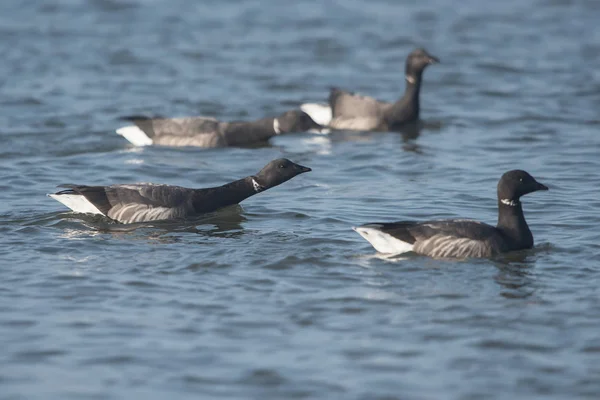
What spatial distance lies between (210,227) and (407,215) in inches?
91.6

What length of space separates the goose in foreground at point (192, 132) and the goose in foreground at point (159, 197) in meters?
4.49

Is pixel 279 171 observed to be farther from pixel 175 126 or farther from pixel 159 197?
pixel 175 126

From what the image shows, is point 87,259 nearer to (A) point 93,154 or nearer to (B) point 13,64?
(A) point 93,154

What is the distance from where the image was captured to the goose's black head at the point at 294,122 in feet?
59.5

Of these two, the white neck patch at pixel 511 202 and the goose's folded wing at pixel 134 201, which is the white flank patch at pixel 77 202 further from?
the white neck patch at pixel 511 202

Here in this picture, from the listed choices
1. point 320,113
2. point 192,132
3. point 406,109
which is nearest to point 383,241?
point 192,132

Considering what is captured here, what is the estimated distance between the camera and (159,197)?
12.6 meters

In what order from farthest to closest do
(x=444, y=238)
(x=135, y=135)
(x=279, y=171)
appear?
(x=135, y=135) → (x=279, y=171) → (x=444, y=238)

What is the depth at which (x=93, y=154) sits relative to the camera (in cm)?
1684

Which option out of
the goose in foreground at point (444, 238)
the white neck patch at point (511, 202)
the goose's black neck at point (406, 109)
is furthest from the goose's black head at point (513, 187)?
the goose's black neck at point (406, 109)

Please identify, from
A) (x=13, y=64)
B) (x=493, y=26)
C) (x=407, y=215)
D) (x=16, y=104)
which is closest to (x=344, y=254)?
(x=407, y=215)

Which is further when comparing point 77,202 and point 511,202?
point 77,202

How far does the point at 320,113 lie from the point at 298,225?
7245 millimetres

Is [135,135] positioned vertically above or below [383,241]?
above
